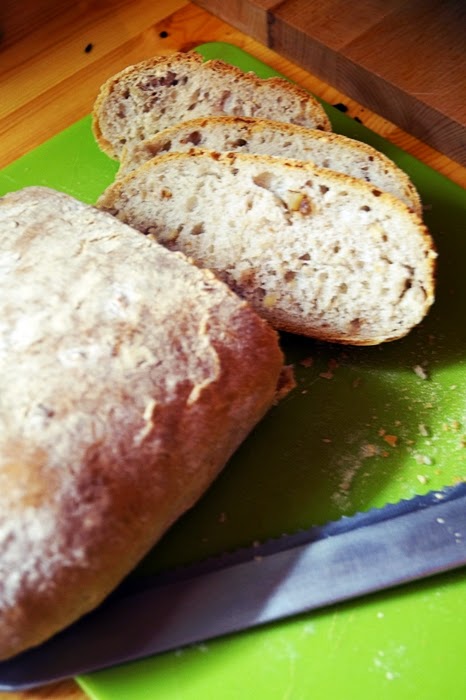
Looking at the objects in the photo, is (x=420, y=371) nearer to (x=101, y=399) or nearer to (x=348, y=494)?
(x=348, y=494)

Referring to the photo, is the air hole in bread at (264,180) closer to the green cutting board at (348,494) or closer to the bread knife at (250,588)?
the green cutting board at (348,494)

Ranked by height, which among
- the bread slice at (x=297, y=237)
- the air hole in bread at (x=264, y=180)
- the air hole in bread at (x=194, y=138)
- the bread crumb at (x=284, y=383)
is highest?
the air hole in bread at (x=194, y=138)

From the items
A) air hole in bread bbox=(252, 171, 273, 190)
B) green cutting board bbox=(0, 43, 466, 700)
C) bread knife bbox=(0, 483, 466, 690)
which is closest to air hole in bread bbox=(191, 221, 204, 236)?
air hole in bread bbox=(252, 171, 273, 190)

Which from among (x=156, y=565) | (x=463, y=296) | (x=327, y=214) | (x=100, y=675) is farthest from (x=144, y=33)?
(x=100, y=675)

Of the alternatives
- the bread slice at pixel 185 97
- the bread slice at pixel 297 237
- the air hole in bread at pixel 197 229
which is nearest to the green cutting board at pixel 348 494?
the bread slice at pixel 297 237

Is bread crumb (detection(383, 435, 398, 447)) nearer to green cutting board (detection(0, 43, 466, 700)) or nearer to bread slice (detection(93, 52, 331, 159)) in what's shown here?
green cutting board (detection(0, 43, 466, 700))
